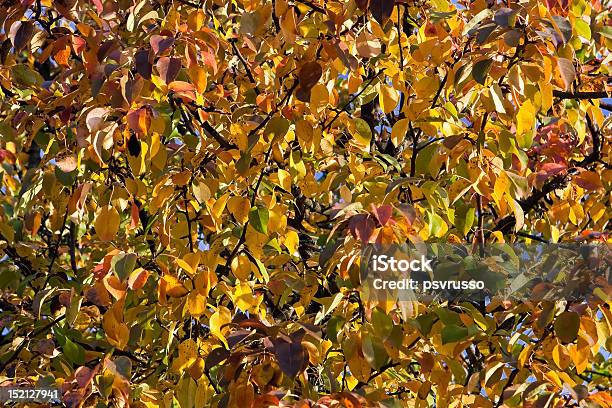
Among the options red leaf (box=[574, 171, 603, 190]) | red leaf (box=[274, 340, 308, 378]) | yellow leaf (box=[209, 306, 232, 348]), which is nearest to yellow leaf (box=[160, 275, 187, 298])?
yellow leaf (box=[209, 306, 232, 348])

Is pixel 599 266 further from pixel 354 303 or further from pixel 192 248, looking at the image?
pixel 192 248

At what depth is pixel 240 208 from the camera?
271 cm

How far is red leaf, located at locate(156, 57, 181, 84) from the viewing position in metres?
2.44

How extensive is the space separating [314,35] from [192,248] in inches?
32.9

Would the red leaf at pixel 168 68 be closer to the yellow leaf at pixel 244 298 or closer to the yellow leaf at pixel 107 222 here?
the yellow leaf at pixel 107 222

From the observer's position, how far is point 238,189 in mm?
2891

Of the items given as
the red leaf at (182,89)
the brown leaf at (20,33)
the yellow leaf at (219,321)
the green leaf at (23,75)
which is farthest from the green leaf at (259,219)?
the green leaf at (23,75)

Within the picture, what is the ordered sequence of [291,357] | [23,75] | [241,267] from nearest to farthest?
[291,357] < [241,267] < [23,75]

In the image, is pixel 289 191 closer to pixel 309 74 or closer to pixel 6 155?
pixel 309 74

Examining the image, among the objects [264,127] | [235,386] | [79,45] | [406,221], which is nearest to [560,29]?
[406,221]

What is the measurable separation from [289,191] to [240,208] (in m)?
0.34

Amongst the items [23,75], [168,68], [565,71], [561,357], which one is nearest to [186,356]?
[168,68]

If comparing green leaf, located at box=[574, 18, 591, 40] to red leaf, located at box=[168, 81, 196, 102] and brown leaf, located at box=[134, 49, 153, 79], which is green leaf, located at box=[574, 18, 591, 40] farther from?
brown leaf, located at box=[134, 49, 153, 79]

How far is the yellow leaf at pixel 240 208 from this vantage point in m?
2.69
